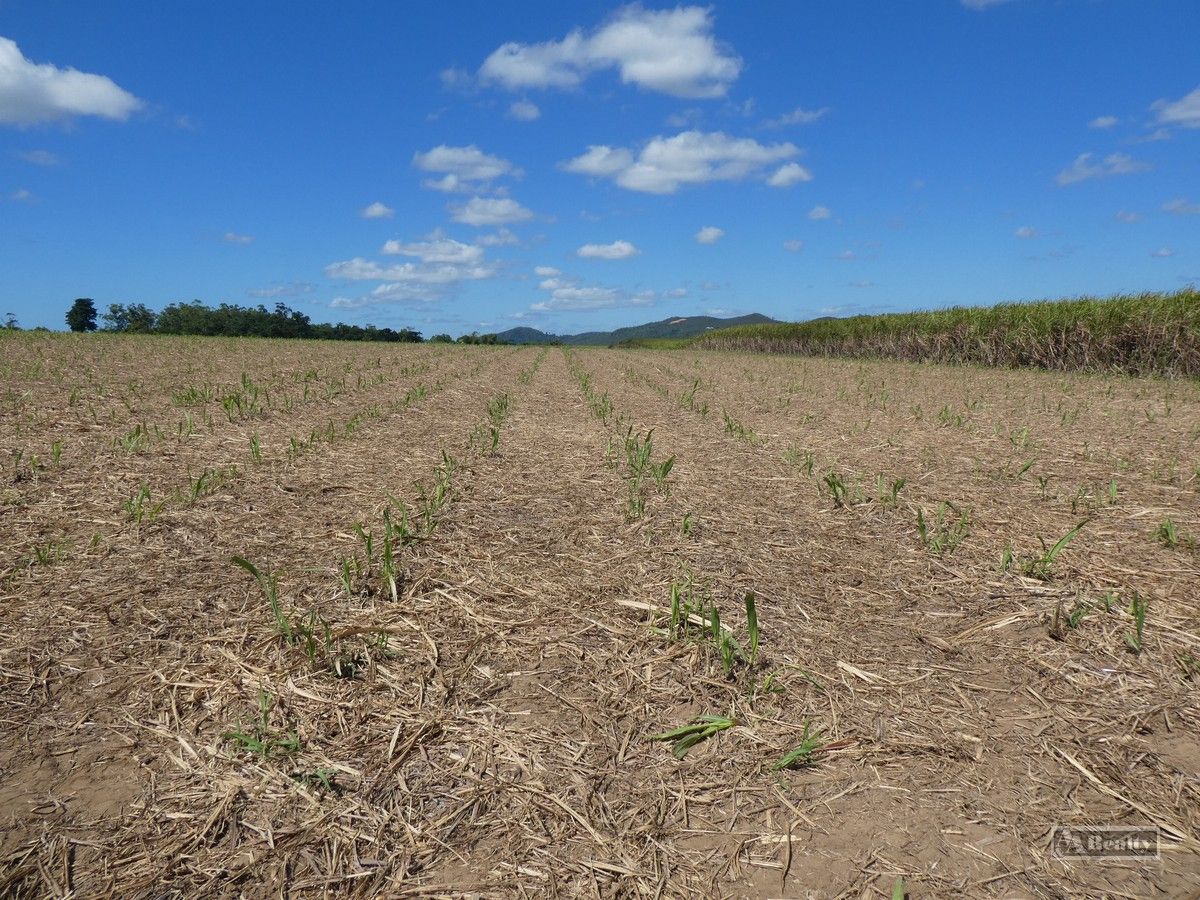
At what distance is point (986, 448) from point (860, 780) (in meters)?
5.77

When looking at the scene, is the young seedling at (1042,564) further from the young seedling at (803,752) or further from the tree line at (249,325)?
the tree line at (249,325)

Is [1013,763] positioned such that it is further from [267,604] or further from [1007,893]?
[267,604]

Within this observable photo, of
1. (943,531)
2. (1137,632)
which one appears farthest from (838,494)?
(1137,632)

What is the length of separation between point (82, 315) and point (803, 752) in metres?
103

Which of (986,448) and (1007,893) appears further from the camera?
(986,448)

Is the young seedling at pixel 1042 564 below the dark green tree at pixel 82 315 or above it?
below

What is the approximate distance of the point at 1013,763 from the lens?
215cm

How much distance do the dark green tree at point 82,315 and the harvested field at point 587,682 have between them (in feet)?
312

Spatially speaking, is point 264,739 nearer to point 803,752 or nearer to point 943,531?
point 803,752

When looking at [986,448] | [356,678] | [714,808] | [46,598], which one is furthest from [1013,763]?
[986,448]

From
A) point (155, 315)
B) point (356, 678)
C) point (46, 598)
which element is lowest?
point (356, 678)

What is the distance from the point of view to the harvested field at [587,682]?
180 cm

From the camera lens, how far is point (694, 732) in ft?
7.39

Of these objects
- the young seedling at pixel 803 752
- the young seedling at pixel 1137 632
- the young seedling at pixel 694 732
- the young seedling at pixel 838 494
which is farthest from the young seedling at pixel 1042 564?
the young seedling at pixel 694 732
